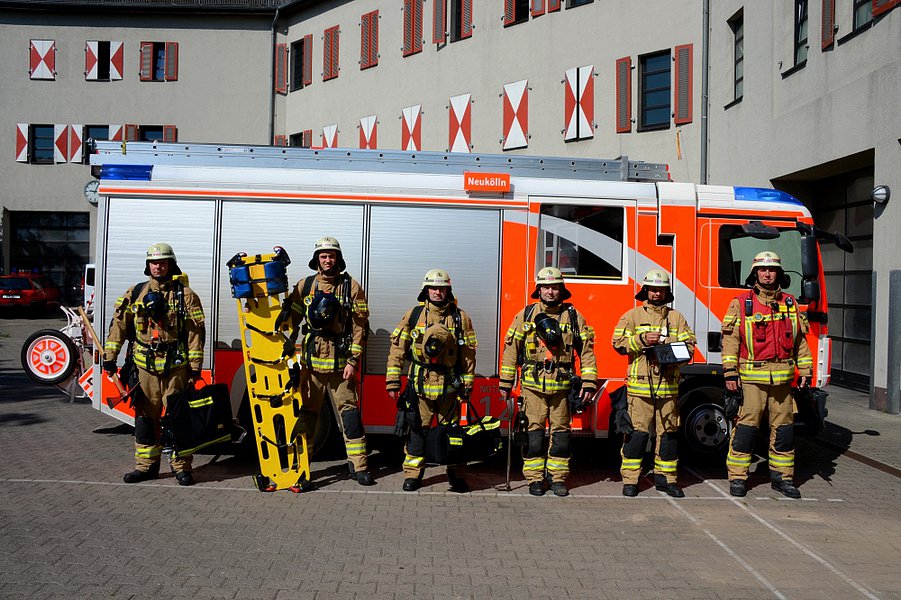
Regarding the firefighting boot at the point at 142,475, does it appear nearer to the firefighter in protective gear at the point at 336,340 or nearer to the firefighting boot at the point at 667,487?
the firefighter in protective gear at the point at 336,340

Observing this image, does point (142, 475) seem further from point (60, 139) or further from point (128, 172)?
point (60, 139)

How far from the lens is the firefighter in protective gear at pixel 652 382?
656 centimetres

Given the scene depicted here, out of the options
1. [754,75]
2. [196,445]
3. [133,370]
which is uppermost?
[754,75]

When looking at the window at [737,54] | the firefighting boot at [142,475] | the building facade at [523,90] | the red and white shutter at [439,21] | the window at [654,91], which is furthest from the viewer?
the red and white shutter at [439,21]

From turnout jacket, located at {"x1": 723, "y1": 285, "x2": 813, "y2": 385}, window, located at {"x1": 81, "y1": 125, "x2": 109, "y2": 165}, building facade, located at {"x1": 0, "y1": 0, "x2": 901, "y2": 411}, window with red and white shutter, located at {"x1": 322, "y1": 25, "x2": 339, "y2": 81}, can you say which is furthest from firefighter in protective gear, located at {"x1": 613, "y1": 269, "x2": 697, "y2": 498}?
window, located at {"x1": 81, "y1": 125, "x2": 109, "y2": 165}

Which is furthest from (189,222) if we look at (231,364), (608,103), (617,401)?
(608,103)

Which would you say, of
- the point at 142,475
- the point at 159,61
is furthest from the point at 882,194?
the point at 159,61

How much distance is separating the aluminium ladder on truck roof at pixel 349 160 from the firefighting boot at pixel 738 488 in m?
2.98

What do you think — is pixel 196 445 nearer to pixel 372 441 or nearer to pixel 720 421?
pixel 372 441

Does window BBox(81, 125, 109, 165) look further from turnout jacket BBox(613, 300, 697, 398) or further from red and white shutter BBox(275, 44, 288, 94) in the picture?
turnout jacket BBox(613, 300, 697, 398)

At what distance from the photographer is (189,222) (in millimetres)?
7125

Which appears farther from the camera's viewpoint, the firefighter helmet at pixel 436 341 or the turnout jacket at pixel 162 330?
the turnout jacket at pixel 162 330

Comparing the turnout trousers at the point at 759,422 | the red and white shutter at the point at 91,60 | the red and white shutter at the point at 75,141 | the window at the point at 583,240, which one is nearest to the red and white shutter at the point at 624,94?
the window at the point at 583,240

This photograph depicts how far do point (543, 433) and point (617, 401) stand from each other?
75cm
